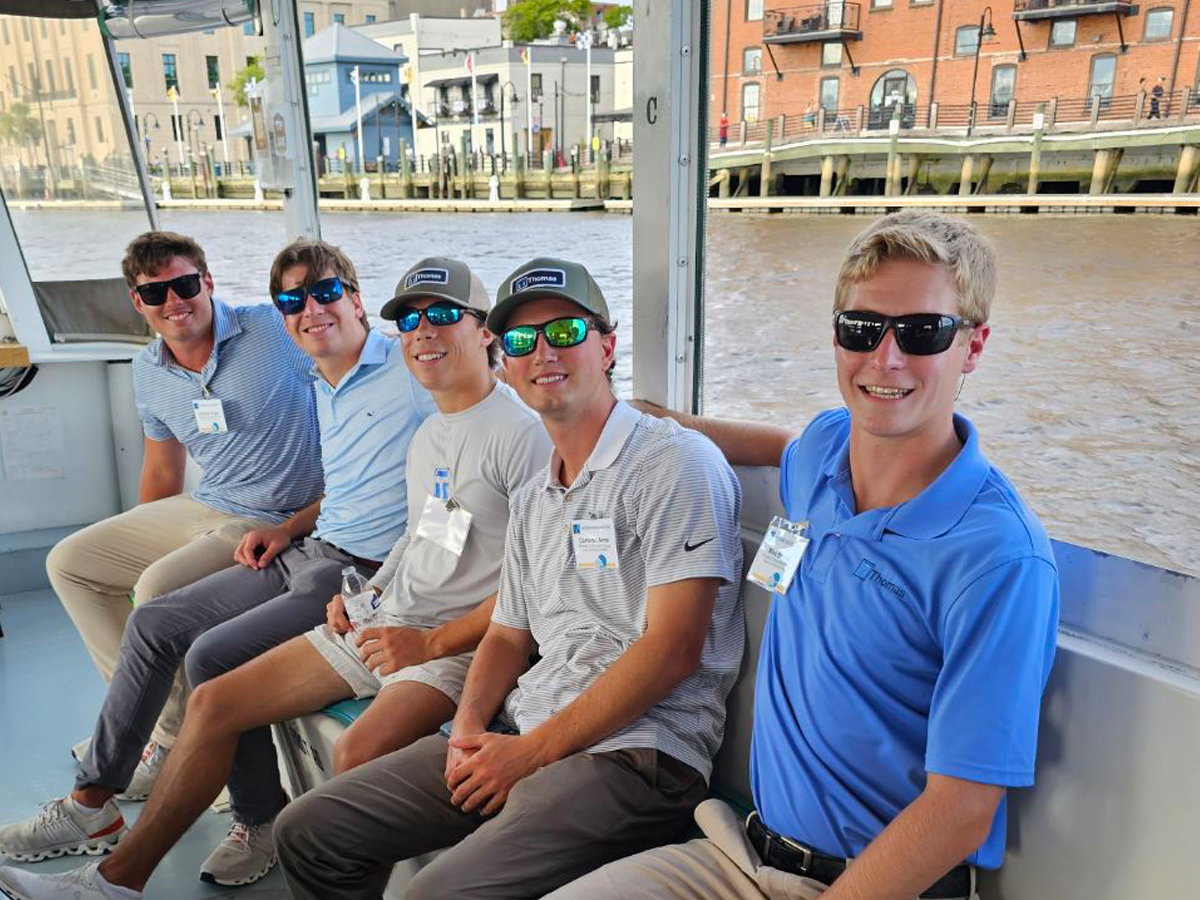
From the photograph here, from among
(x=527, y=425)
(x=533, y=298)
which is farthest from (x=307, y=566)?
(x=533, y=298)

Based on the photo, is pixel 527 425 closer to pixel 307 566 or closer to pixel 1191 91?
pixel 307 566

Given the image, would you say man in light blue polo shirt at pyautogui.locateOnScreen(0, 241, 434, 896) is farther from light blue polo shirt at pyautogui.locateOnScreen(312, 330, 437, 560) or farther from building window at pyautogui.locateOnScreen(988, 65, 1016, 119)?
building window at pyautogui.locateOnScreen(988, 65, 1016, 119)

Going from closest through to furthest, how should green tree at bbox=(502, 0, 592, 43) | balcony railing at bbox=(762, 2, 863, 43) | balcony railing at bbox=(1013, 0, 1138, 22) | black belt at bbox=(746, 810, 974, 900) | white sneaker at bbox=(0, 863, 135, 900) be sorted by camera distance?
black belt at bbox=(746, 810, 974, 900)
balcony railing at bbox=(1013, 0, 1138, 22)
white sneaker at bbox=(0, 863, 135, 900)
balcony railing at bbox=(762, 2, 863, 43)
green tree at bbox=(502, 0, 592, 43)

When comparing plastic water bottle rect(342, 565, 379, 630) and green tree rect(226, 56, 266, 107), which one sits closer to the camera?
plastic water bottle rect(342, 565, 379, 630)

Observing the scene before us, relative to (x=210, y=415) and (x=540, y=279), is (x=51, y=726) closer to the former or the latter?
(x=210, y=415)

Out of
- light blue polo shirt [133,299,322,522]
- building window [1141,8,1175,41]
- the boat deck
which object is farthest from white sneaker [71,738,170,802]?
building window [1141,8,1175,41]

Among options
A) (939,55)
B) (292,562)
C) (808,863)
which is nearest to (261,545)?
(292,562)

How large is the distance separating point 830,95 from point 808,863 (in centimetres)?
172

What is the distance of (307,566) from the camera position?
238 centimetres

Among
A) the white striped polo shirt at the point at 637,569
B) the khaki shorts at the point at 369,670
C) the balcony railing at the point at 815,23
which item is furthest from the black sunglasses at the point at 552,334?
the balcony railing at the point at 815,23

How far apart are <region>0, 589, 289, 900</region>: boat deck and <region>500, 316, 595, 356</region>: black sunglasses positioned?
132 centimetres

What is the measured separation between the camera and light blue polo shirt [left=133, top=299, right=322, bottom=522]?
9.09ft

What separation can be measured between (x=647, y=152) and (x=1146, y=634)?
4.62 feet

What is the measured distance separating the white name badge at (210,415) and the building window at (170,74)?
460 cm
